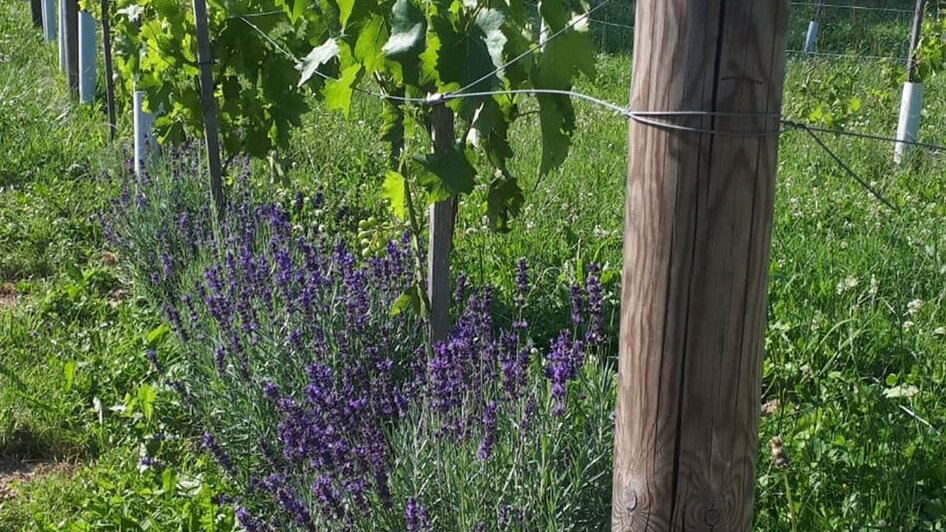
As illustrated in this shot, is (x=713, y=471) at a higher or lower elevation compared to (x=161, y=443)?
higher

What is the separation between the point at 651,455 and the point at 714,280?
1.13ft

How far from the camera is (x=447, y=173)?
10.3 ft

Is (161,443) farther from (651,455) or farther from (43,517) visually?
(651,455)

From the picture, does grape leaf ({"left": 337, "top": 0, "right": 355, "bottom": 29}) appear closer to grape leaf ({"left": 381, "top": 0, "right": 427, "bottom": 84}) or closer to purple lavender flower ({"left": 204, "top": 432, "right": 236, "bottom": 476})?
grape leaf ({"left": 381, "top": 0, "right": 427, "bottom": 84})

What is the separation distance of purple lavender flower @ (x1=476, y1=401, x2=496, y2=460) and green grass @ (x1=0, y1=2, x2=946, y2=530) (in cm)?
58

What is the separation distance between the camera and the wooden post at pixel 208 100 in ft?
15.0

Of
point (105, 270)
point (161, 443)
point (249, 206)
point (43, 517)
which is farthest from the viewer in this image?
point (105, 270)

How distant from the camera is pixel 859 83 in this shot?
900 cm

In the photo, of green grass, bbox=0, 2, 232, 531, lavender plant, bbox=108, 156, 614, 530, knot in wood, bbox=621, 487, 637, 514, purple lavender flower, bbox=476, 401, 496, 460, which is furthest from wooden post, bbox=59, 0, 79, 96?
knot in wood, bbox=621, 487, 637, 514

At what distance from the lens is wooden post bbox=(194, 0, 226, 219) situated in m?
4.59

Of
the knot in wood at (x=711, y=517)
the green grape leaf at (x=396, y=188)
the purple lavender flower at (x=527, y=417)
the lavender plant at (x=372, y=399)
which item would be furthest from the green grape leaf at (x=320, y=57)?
the knot in wood at (x=711, y=517)

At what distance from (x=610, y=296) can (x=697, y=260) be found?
2.76 metres

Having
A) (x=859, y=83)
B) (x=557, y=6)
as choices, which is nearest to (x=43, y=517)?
(x=557, y=6)

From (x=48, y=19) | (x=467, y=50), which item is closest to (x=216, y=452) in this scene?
(x=467, y=50)
